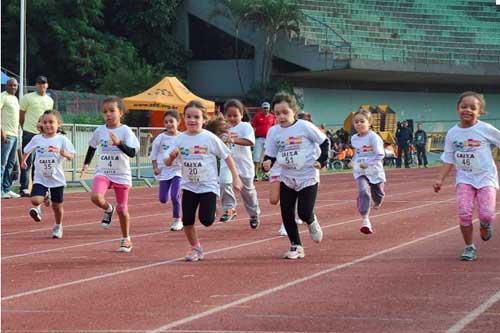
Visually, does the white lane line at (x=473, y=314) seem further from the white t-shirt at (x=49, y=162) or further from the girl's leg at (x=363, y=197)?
the white t-shirt at (x=49, y=162)

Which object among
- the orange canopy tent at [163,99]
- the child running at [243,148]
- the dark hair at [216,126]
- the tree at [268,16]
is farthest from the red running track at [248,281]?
the tree at [268,16]

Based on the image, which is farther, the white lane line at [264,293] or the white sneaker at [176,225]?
the white sneaker at [176,225]

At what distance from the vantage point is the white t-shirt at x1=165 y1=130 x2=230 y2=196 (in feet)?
37.6

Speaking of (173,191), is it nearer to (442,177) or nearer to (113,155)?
(113,155)

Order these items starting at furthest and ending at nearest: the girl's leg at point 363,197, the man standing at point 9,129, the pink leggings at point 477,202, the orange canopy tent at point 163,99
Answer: the orange canopy tent at point 163,99 → the man standing at point 9,129 → the girl's leg at point 363,197 → the pink leggings at point 477,202

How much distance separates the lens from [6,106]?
21.0 metres

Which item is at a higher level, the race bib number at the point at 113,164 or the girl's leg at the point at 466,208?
the race bib number at the point at 113,164

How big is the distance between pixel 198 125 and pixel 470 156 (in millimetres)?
2823

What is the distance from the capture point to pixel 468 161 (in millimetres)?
11562

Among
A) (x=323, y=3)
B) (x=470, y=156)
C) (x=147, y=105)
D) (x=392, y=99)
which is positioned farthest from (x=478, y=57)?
(x=470, y=156)

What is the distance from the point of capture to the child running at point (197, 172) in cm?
1145

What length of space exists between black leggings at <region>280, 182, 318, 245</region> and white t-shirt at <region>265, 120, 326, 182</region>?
0.16 metres

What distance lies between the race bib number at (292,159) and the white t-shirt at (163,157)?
13.5ft

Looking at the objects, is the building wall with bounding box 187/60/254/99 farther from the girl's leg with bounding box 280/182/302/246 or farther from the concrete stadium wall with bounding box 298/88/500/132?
the girl's leg with bounding box 280/182/302/246
